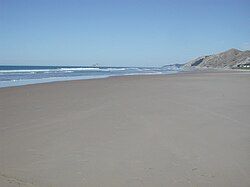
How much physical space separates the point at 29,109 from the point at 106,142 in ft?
15.1

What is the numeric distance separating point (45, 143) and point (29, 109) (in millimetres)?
4163

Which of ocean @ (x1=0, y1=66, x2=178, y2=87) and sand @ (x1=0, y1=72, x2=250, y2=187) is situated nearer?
sand @ (x1=0, y1=72, x2=250, y2=187)

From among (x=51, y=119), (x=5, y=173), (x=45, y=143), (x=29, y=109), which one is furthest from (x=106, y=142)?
(x=29, y=109)

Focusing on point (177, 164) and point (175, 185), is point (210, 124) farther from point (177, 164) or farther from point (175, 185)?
point (175, 185)

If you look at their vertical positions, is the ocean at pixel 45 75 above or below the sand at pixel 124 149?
below

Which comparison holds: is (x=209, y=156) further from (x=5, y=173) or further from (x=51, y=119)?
(x=51, y=119)

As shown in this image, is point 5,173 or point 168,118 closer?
point 5,173

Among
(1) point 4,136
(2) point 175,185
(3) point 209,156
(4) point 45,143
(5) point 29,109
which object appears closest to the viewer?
(2) point 175,185

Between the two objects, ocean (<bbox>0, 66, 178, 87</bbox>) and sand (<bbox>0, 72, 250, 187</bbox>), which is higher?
sand (<bbox>0, 72, 250, 187</bbox>)

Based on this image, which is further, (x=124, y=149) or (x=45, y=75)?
(x=45, y=75)

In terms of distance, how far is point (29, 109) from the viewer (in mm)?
9391

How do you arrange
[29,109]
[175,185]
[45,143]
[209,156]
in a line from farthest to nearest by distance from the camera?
[29,109]
[45,143]
[209,156]
[175,185]

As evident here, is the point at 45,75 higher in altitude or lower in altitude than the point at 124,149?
lower

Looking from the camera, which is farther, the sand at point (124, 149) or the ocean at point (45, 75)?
the ocean at point (45, 75)
